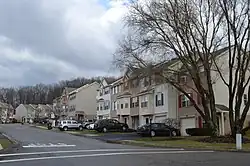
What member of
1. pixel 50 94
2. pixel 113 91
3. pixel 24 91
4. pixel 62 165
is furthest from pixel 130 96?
pixel 24 91

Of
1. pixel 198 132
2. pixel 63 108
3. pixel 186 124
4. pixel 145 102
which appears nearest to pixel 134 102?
pixel 145 102

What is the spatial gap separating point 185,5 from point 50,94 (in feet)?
427

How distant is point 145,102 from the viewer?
187ft

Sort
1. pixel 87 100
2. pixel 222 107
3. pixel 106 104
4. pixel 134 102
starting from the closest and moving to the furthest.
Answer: pixel 222 107
pixel 134 102
pixel 106 104
pixel 87 100

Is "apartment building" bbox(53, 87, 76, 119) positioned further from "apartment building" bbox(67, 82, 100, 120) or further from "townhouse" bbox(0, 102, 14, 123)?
"townhouse" bbox(0, 102, 14, 123)

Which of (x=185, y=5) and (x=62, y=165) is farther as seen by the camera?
(x=185, y=5)

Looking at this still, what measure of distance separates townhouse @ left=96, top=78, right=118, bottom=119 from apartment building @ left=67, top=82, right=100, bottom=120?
48.7 feet

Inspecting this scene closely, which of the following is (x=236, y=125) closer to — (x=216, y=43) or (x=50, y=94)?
(x=216, y=43)

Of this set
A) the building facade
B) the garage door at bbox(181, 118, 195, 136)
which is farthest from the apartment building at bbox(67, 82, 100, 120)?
the garage door at bbox(181, 118, 195, 136)

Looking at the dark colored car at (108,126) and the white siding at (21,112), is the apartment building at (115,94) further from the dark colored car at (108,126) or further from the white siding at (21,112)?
the white siding at (21,112)

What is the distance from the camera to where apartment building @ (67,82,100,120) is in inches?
3787

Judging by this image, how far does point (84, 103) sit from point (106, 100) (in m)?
21.9

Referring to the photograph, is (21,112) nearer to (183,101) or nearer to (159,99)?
(159,99)

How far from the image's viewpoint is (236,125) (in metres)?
33.0
